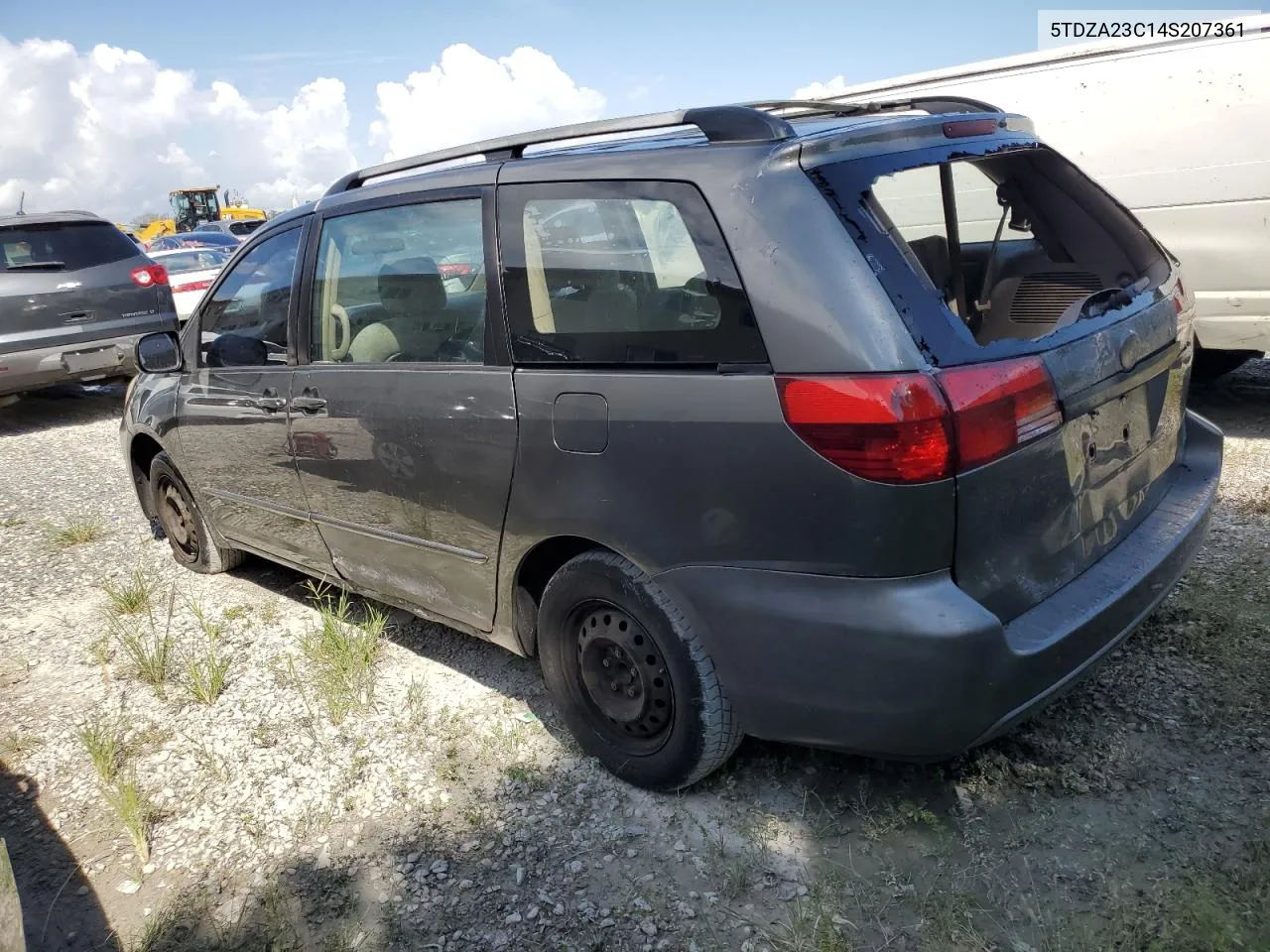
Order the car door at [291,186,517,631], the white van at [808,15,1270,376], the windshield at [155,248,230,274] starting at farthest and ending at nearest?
the windshield at [155,248,230,274] < the white van at [808,15,1270,376] < the car door at [291,186,517,631]

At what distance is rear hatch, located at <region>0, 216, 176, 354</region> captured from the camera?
8.07 metres

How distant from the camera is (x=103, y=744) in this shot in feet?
10.3

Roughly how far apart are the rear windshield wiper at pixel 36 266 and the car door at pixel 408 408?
6.17m

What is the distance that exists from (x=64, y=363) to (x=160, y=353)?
4.83 m

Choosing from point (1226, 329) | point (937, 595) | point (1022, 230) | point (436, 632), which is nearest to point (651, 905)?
point (937, 595)

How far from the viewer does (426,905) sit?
97.0 inches

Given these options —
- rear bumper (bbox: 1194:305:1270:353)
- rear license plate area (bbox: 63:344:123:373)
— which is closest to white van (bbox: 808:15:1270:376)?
rear bumper (bbox: 1194:305:1270:353)

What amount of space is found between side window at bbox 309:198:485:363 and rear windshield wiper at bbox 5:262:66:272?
618 cm

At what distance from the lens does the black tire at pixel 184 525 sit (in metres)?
4.74

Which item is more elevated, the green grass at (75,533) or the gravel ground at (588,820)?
the green grass at (75,533)

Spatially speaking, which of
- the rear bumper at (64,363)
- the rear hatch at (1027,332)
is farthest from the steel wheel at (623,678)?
the rear bumper at (64,363)

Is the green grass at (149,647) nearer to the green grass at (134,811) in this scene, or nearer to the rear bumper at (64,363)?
the green grass at (134,811)

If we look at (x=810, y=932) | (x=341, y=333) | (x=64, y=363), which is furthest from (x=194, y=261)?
(x=810, y=932)

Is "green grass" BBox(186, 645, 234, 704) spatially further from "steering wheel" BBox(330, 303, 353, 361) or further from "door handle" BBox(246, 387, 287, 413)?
"steering wheel" BBox(330, 303, 353, 361)
